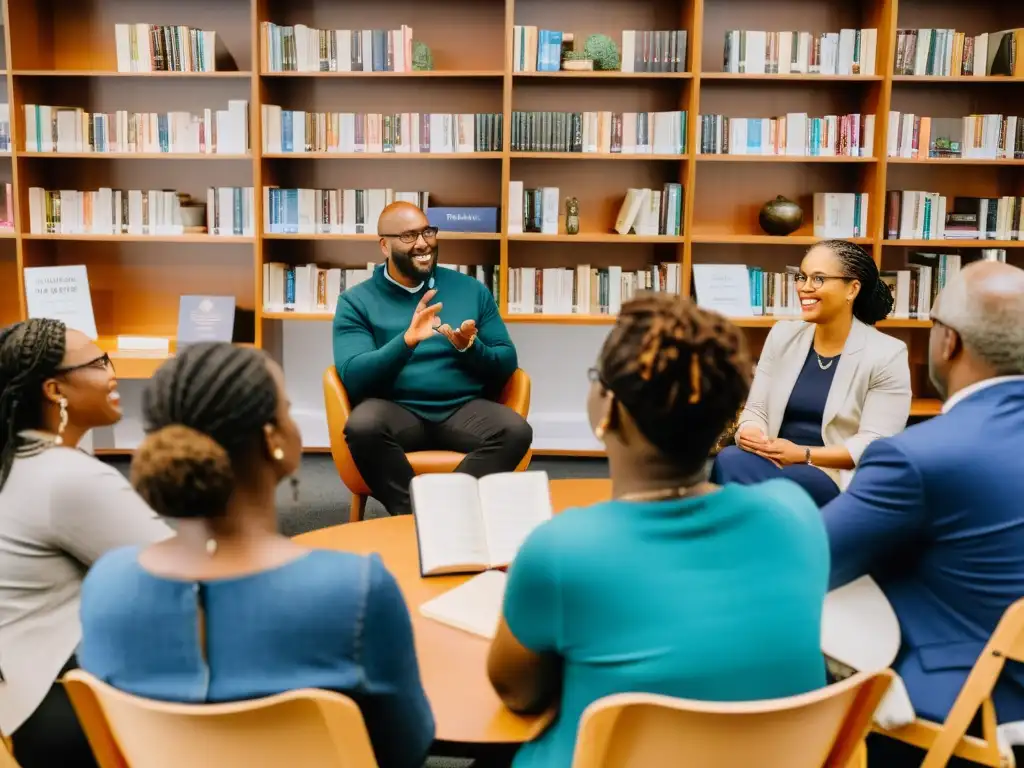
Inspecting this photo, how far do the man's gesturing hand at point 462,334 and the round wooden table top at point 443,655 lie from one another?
1209 mm

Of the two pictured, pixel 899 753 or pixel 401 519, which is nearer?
pixel 899 753

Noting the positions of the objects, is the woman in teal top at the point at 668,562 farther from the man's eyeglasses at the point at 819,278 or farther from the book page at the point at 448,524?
the man's eyeglasses at the point at 819,278

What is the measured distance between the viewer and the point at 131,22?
4711 millimetres

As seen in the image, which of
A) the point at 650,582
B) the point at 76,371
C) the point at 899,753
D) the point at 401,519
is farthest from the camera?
the point at 401,519

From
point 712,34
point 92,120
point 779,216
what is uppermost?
point 712,34

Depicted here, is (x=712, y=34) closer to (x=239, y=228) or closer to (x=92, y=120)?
(x=239, y=228)

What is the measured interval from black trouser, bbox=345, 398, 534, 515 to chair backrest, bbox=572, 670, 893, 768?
2.16 metres

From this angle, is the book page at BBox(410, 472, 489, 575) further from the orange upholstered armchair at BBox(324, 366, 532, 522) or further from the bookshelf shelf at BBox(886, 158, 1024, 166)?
the bookshelf shelf at BBox(886, 158, 1024, 166)

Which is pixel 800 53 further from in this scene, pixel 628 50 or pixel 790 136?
pixel 628 50

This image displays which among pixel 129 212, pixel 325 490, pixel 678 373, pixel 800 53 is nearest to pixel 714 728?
pixel 678 373

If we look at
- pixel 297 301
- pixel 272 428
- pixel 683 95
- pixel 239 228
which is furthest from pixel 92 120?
pixel 272 428

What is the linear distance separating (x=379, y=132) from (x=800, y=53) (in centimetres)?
194

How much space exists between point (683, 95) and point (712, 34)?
1.24 ft

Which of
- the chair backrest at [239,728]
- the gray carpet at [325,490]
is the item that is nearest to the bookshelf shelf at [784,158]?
the gray carpet at [325,490]
